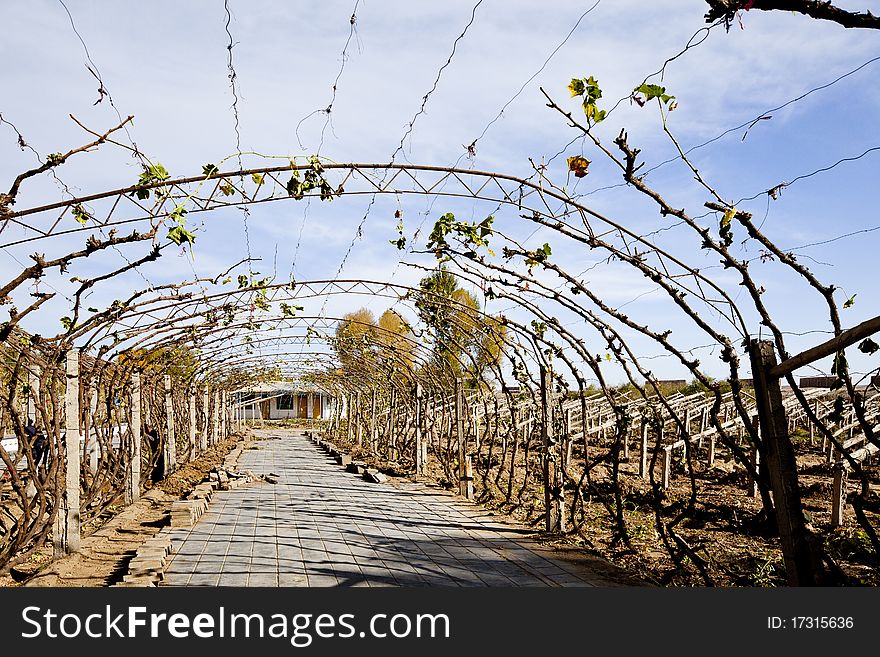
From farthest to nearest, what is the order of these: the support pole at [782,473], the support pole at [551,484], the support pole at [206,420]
Result: the support pole at [206,420] < the support pole at [551,484] < the support pole at [782,473]

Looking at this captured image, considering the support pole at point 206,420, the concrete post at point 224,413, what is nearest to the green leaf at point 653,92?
the support pole at point 206,420

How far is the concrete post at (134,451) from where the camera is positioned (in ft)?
33.2

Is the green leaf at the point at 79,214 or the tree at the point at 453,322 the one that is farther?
the tree at the point at 453,322

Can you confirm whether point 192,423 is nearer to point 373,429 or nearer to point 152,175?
point 373,429

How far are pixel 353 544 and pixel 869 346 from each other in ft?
16.5

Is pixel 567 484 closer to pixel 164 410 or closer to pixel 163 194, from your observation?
pixel 163 194

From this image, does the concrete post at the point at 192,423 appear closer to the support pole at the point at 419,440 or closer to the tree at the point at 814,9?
the support pole at the point at 419,440

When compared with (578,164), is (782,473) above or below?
below

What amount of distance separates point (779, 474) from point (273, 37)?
3862 millimetres

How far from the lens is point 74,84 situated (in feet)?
16.3

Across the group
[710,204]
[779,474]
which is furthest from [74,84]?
[779,474]

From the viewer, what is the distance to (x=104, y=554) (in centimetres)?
705

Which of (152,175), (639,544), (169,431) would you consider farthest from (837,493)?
(169,431)

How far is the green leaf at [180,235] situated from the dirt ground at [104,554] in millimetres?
2622
